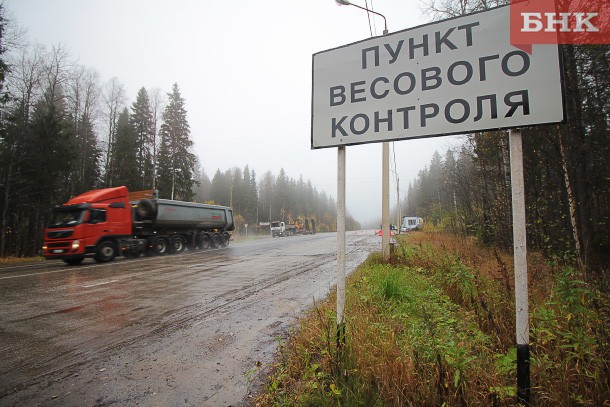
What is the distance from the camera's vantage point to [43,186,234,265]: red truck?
1215 cm

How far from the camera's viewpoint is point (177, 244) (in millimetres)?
18312

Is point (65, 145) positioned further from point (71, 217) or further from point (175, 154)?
point (71, 217)

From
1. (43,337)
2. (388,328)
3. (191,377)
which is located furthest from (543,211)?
(43,337)

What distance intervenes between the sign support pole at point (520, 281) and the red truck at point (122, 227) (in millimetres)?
14615

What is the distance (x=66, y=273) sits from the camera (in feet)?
31.6

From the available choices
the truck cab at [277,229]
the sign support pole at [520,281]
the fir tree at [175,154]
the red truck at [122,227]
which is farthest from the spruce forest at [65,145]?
the sign support pole at [520,281]

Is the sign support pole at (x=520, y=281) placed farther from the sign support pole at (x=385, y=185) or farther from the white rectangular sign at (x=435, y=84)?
the sign support pole at (x=385, y=185)

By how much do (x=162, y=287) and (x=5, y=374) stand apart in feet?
13.9

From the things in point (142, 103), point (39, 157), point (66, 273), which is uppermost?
point (142, 103)

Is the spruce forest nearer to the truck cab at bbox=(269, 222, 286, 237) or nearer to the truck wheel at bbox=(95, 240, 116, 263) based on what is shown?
the truck wheel at bbox=(95, 240, 116, 263)

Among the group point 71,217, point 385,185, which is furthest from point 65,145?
point 385,185

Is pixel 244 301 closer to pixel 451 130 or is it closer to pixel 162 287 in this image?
pixel 162 287

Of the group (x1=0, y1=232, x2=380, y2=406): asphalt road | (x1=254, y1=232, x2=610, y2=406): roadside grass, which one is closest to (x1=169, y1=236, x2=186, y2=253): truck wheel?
(x1=0, y1=232, x2=380, y2=406): asphalt road

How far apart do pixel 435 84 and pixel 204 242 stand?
20446 millimetres
